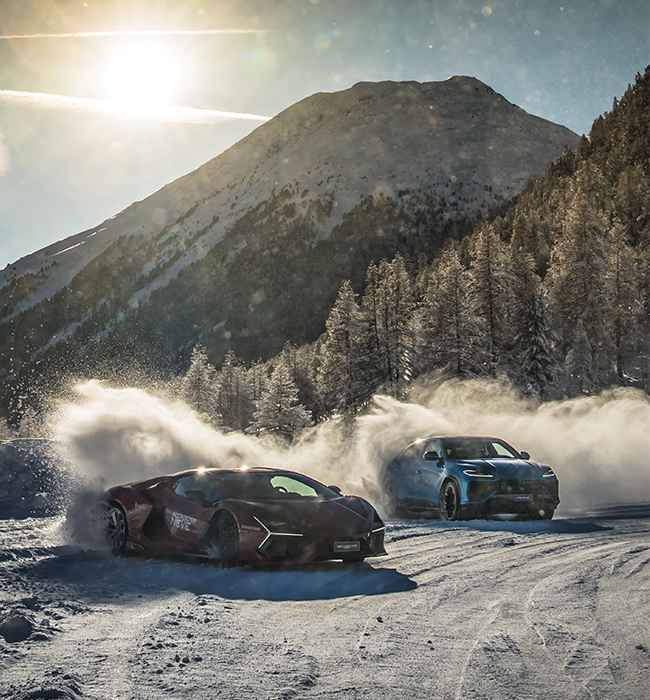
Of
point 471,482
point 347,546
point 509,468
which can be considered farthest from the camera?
point 509,468

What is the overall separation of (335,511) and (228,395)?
7204 cm

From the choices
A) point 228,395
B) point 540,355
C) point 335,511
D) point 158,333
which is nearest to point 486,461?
point 335,511

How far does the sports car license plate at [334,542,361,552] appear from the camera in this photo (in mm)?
8734

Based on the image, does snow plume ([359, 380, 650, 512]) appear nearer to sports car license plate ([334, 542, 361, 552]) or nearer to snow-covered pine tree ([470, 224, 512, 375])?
sports car license plate ([334, 542, 361, 552])

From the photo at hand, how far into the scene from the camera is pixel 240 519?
8.62 m

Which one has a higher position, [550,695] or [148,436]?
[148,436]

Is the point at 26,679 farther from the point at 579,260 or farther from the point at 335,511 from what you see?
the point at 579,260

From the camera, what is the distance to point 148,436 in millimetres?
20859

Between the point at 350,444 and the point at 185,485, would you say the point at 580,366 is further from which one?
the point at 185,485

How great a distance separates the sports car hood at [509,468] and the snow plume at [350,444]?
10.8 ft

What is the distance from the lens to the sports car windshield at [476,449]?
48.6ft

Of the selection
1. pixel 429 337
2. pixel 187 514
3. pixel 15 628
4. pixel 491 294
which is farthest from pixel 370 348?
pixel 15 628

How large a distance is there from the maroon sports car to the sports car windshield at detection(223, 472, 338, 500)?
12 mm

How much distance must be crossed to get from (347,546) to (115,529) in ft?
10.4
